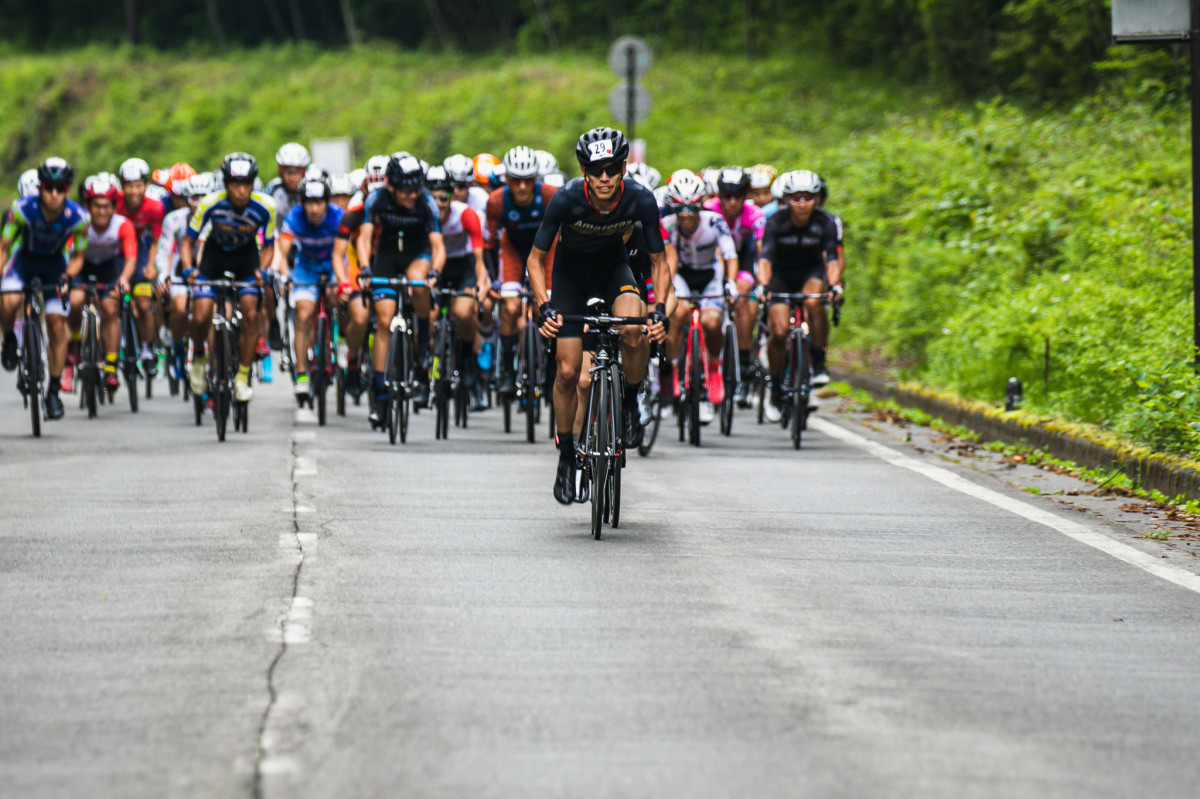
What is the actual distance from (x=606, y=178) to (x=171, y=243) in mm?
8806

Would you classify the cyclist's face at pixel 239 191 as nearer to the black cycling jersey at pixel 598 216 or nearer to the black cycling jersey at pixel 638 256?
the black cycling jersey at pixel 638 256

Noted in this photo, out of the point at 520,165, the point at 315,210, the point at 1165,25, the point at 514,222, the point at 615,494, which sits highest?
the point at 1165,25

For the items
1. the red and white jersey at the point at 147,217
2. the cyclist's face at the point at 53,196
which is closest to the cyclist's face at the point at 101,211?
the red and white jersey at the point at 147,217

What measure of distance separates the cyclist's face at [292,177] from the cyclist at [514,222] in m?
2.74

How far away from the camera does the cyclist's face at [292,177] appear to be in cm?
1666

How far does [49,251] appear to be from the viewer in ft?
48.0

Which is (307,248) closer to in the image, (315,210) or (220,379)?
(315,210)

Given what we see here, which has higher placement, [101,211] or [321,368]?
[101,211]

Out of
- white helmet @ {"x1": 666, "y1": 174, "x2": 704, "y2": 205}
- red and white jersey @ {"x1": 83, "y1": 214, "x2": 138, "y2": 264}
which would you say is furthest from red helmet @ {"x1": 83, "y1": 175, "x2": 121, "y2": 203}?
white helmet @ {"x1": 666, "y1": 174, "x2": 704, "y2": 205}

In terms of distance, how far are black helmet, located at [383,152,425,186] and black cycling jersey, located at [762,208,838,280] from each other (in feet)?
9.88

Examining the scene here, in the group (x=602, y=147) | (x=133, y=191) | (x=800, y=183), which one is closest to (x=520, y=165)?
(x=800, y=183)

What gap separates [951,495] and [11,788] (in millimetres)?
7146

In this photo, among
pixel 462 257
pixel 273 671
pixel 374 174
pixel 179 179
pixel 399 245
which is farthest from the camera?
pixel 179 179

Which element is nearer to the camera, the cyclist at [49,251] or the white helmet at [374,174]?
the cyclist at [49,251]
